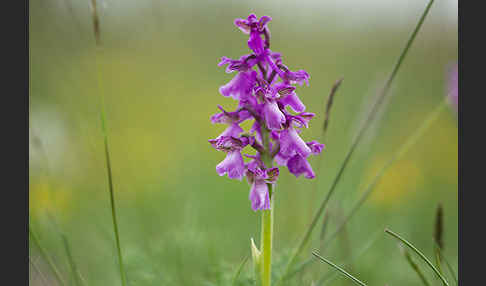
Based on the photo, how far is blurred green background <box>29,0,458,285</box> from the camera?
270 cm

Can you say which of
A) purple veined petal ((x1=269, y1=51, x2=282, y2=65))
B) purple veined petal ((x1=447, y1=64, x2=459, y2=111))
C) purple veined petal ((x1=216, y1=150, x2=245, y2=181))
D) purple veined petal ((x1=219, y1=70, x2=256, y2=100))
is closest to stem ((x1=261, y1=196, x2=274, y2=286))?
purple veined petal ((x1=216, y1=150, x2=245, y2=181))

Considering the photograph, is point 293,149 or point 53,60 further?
point 53,60

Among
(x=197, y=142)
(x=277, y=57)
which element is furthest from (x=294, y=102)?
(x=197, y=142)

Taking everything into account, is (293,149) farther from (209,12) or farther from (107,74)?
(107,74)

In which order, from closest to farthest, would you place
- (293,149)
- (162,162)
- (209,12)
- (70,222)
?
(293,149), (70,222), (162,162), (209,12)

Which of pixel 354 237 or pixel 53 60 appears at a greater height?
pixel 53 60

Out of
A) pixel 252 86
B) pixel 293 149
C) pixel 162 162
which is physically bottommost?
pixel 162 162

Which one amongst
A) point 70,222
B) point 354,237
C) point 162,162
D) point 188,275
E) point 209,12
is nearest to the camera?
point 188,275

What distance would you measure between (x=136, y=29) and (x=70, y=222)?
10.6ft

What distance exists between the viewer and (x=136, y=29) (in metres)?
5.72

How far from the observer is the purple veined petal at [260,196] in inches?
63.4

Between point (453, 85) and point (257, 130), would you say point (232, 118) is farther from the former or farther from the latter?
point (453, 85)

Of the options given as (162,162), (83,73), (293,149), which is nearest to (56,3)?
(83,73)

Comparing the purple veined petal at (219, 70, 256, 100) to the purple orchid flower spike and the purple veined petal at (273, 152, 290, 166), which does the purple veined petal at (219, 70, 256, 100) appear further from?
the purple veined petal at (273, 152, 290, 166)
